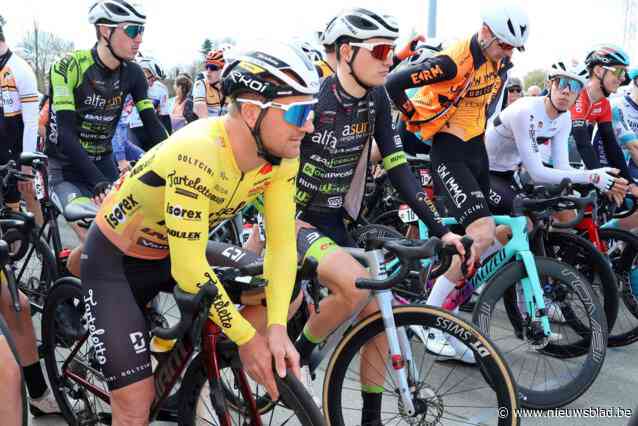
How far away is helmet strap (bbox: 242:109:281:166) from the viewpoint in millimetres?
2325

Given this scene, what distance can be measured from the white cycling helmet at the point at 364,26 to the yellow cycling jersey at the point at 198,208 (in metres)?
1.02

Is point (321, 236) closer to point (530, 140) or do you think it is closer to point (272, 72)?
point (272, 72)

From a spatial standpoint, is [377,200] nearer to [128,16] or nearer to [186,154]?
[128,16]

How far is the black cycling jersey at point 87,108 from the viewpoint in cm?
441

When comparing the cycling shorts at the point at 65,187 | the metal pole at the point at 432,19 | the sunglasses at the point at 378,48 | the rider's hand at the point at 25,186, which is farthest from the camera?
the metal pole at the point at 432,19

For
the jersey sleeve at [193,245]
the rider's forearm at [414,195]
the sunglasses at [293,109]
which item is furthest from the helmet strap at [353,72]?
the jersey sleeve at [193,245]

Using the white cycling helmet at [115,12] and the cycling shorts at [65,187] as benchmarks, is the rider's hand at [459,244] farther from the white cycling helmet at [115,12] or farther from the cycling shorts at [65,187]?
the white cycling helmet at [115,12]

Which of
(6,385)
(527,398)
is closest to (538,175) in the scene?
(527,398)

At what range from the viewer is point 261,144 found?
2.37 metres

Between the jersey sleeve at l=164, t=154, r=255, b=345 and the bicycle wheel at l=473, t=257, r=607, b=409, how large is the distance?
1.98 meters

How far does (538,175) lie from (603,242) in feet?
2.89

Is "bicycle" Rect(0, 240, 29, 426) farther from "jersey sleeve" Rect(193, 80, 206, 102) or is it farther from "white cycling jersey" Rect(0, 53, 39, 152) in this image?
"jersey sleeve" Rect(193, 80, 206, 102)

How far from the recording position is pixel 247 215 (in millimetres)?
5898

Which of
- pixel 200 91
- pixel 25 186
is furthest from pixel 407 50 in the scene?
pixel 200 91
